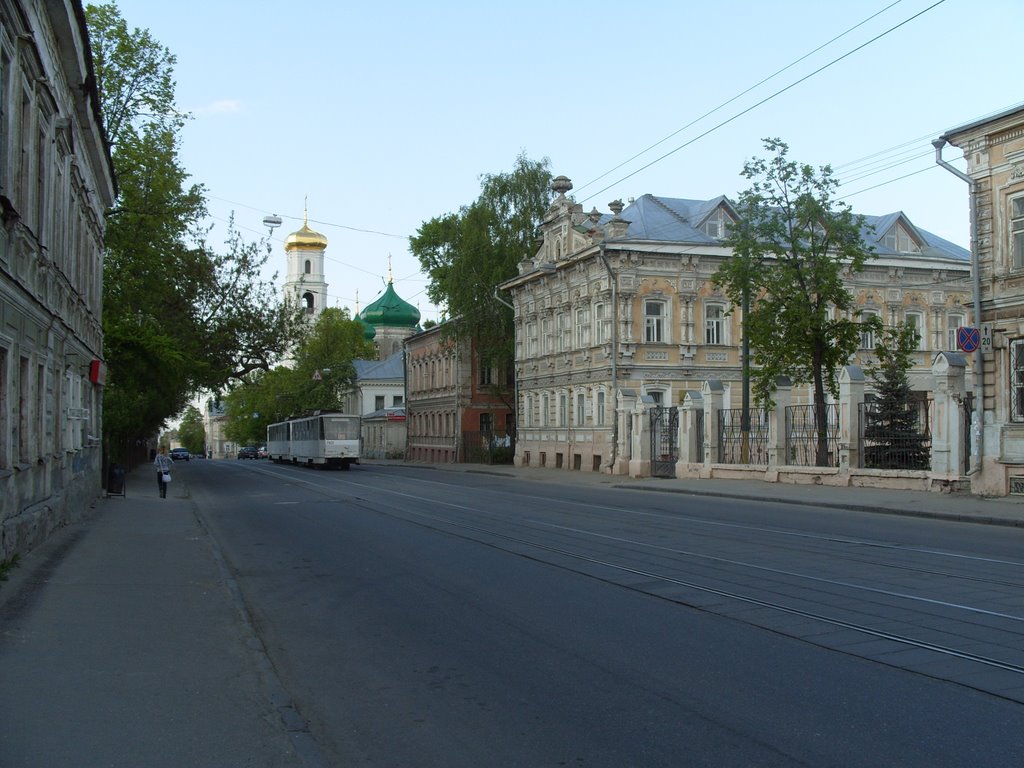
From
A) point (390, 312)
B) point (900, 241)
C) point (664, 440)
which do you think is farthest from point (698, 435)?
point (390, 312)

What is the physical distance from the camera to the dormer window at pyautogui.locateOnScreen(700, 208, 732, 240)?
46219 millimetres

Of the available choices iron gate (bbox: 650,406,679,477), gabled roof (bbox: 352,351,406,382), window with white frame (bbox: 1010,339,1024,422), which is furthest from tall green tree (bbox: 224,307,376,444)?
window with white frame (bbox: 1010,339,1024,422)

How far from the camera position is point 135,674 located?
23.7ft

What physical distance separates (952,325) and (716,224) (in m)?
12.4

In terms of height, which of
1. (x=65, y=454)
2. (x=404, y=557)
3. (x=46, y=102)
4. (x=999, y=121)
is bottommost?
(x=404, y=557)

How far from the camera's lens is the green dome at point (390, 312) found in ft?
363

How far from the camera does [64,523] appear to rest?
18.7 meters

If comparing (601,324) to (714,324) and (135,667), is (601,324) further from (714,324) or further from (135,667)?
(135,667)

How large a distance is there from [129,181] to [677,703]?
101ft

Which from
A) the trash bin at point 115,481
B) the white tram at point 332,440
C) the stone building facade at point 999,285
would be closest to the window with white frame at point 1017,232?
the stone building facade at point 999,285

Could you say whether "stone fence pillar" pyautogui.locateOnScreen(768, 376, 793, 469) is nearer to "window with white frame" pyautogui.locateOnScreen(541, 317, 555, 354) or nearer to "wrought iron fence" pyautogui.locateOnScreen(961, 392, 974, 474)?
"wrought iron fence" pyautogui.locateOnScreen(961, 392, 974, 474)

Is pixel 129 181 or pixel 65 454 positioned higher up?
pixel 129 181

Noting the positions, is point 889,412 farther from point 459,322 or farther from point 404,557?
point 459,322

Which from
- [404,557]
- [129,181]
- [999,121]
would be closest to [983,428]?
[999,121]
